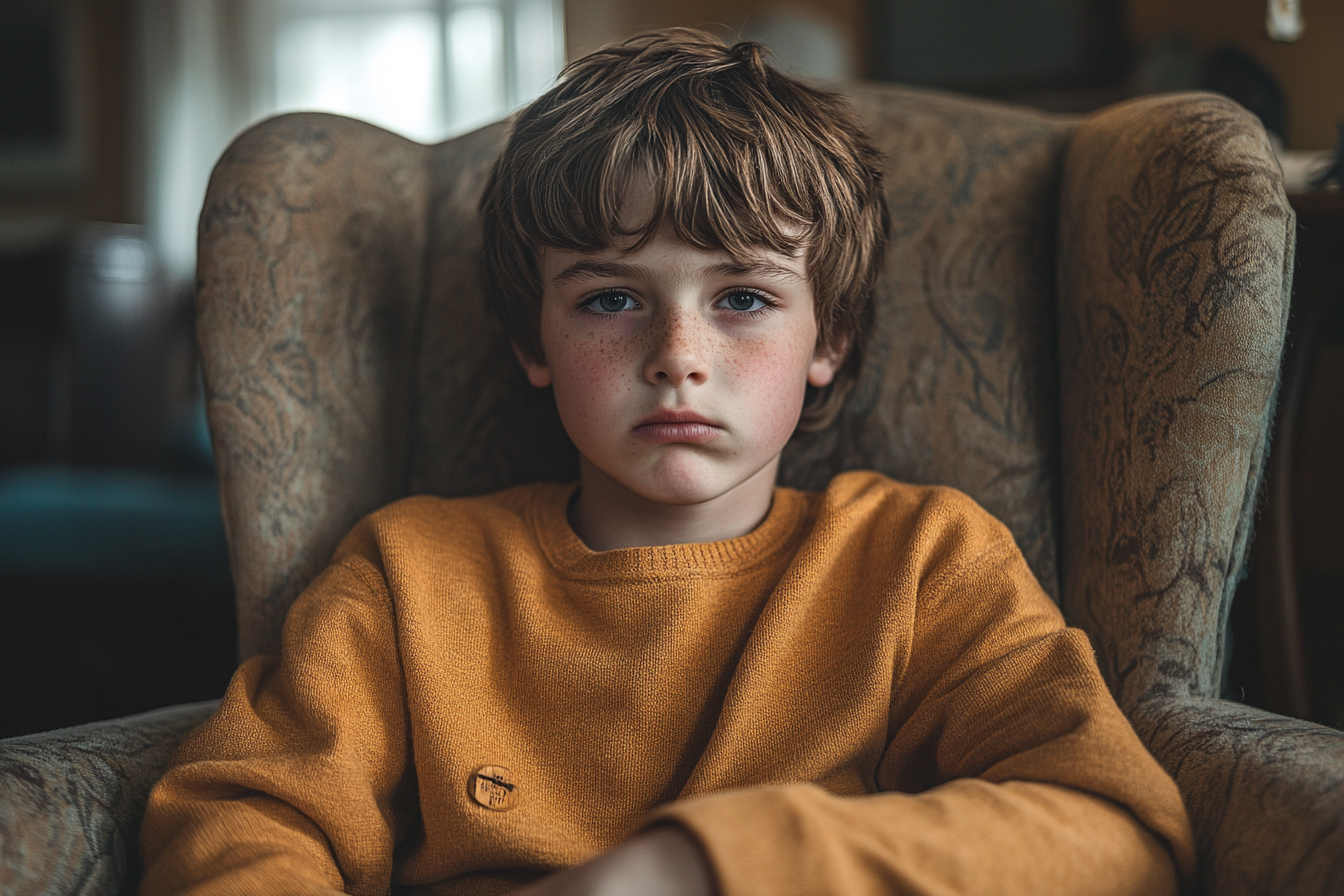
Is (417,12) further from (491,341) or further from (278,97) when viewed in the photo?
(491,341)

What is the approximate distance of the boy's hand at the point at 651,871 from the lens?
56 cm

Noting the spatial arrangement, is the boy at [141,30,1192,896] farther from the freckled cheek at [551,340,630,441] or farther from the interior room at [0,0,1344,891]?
the interior room at [0,0,1344,891]

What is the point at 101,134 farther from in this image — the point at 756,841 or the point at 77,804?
the point at 756,841

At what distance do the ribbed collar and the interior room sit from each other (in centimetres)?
30

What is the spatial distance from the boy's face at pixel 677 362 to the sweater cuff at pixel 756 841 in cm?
32

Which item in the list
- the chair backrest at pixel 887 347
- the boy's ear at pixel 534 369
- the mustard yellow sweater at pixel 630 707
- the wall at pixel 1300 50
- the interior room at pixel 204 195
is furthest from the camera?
the wall at pixel 1300 50

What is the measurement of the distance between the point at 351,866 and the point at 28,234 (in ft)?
14.4

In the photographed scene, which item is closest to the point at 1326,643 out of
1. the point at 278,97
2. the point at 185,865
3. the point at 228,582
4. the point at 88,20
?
the point at 185,865

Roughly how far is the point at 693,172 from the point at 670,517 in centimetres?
32

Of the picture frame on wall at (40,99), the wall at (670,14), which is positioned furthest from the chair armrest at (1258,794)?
the picture frame on wall at (40,99)

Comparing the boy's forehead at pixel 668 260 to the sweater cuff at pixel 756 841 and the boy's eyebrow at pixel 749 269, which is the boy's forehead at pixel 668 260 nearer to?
the boy's eyebrow at pixel 749 269

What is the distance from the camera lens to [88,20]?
14.4 feet

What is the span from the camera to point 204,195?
4.04 ft

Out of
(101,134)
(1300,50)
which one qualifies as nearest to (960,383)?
(1300,50)
